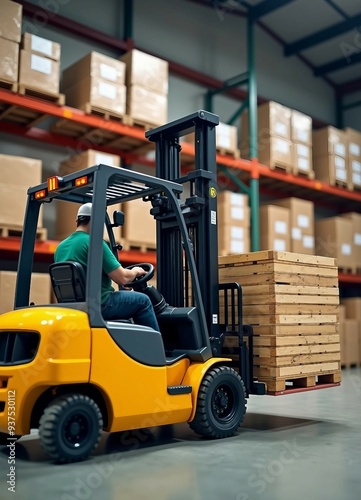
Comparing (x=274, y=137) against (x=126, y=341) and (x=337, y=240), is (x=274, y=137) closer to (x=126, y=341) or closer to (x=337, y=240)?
(x=337, y=240)

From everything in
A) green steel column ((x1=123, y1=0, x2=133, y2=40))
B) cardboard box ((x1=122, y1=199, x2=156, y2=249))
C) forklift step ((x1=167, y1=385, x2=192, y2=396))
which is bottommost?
forklift step ((x1=167, y1=385, x2=192, y2=396))

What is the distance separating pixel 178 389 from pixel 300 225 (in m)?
7.69

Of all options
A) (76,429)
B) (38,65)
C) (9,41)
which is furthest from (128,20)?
(76,429)

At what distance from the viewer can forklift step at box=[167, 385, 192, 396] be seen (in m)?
4.19

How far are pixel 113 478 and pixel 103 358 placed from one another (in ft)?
2.44

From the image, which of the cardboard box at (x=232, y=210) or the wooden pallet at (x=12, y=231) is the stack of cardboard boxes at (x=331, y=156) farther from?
the wooden pallet at (x=12, y=231)

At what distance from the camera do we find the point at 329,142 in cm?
1208

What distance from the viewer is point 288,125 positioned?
37.0 feet

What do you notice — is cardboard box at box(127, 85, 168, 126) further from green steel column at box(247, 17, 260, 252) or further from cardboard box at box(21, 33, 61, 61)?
green steel column at box(247, 17, 260, 252)

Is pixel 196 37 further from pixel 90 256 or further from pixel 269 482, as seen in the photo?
pixel 269 482

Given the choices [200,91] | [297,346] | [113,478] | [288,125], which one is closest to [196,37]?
[200,91]

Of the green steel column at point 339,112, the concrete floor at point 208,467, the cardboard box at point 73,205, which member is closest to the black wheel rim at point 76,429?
the concrete floor at point 208,467

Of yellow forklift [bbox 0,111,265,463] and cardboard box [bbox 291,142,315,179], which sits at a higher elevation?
cardboard box [bbox 291,142,315,179]

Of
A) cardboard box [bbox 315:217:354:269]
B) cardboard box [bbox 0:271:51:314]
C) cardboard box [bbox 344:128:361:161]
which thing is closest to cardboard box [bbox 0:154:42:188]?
cardboard box [bbox 0:271:51:314]
